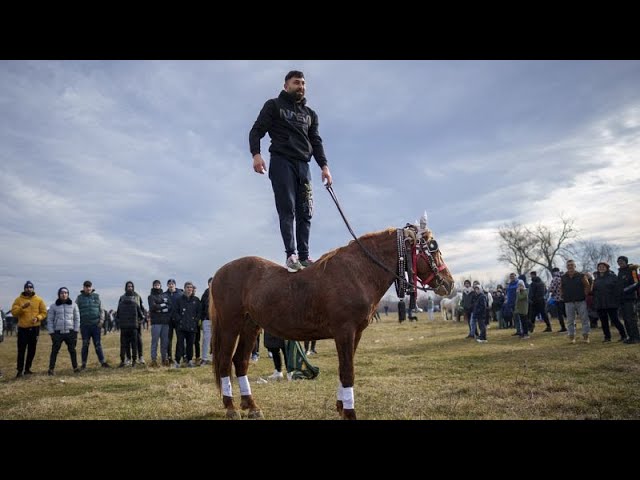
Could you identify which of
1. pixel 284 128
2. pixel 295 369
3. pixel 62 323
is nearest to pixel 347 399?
pixel 284 128

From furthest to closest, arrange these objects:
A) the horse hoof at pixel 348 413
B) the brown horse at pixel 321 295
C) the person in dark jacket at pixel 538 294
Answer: the person in dark jacket at pixel 538 294, the brown horse at pixel 321 295, the horse hoof at pixel 348 413

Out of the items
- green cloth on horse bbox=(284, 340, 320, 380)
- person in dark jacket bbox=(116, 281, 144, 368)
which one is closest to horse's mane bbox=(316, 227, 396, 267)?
green cloth on horse bbox=(284, 340, 320, 380)

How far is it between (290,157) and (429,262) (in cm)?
252

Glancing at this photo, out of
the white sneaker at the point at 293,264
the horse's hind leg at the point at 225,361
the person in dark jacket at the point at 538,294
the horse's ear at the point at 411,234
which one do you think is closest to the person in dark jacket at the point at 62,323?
the horse's hind leg at the point at 225,361

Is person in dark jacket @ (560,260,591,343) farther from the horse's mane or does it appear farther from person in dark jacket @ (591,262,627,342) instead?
the horse's mane

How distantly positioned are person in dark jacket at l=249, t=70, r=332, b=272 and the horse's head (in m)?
1.52

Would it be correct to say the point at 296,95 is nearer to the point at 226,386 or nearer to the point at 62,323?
the point at 226,386

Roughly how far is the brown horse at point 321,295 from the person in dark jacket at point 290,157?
62cm

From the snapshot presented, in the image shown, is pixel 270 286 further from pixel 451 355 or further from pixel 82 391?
pixel 451 355

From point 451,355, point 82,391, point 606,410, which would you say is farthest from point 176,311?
point 606,410

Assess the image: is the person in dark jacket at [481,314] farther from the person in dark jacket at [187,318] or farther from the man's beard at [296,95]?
the man's beard at [296,95]

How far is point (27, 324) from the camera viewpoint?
13.8 m

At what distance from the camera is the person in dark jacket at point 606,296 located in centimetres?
1477

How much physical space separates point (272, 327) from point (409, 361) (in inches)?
350
